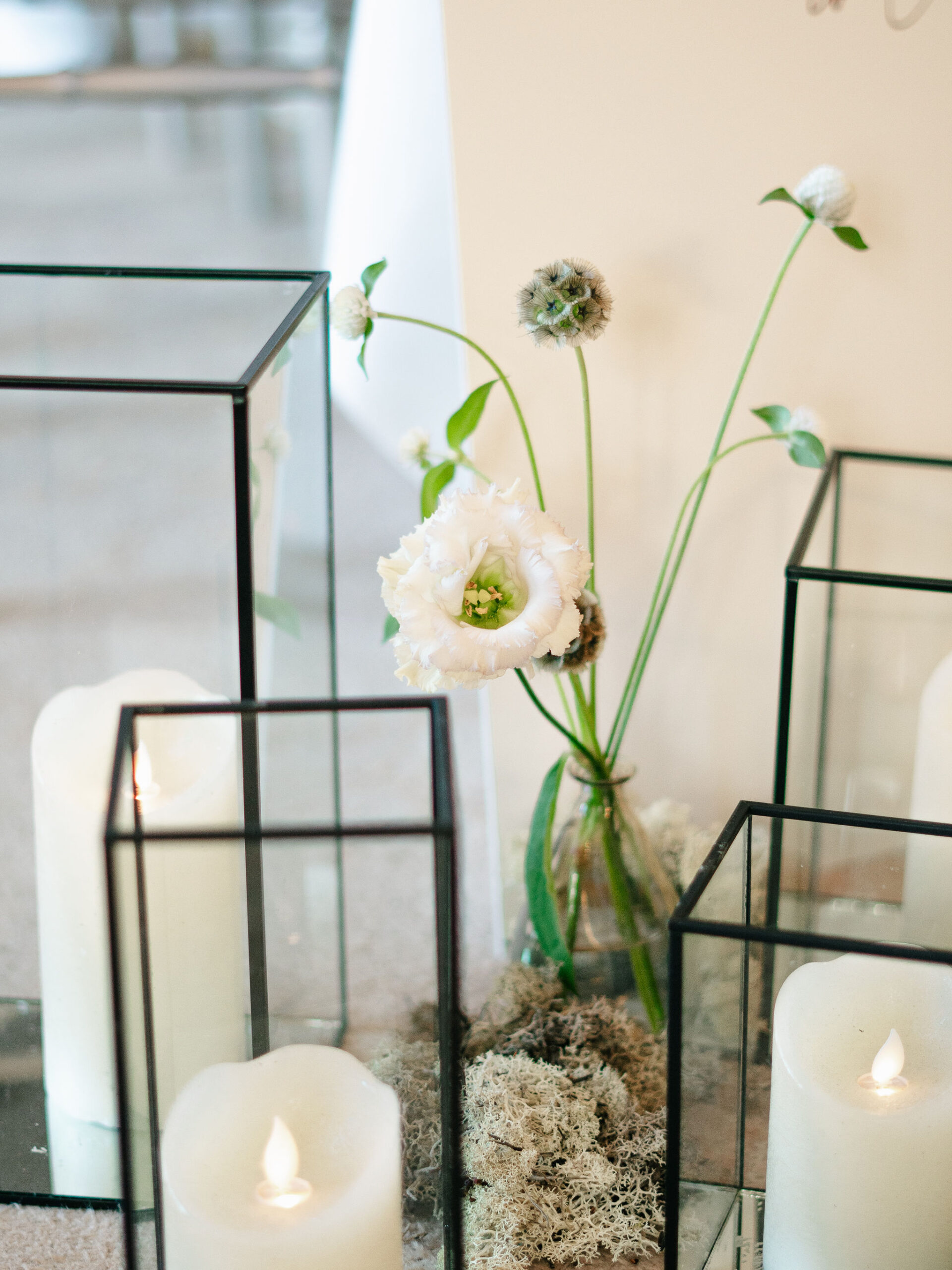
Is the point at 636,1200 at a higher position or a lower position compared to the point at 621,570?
lower

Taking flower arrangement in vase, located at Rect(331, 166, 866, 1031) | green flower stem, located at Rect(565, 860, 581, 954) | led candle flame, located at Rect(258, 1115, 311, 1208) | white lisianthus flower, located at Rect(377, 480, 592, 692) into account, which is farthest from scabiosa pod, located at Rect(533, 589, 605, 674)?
led candle flame, located at Rect(258, 1115, 311, 1208)

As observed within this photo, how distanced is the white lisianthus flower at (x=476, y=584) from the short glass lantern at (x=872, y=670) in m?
→ 0.20

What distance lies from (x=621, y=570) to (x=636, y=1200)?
1.52 ft

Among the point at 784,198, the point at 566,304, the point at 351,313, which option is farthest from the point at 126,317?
the point at 784,198

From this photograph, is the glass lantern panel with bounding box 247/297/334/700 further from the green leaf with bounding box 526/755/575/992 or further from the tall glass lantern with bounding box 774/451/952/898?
the tall glass lantern with bounding box 774/451/952/898

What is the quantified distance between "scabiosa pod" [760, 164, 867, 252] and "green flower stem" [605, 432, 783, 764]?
0.13 m

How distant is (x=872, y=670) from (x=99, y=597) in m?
0.46

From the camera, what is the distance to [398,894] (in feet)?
1.73

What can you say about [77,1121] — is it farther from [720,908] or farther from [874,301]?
[874,301]

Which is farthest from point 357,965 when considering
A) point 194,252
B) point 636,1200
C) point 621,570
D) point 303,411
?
point 194,252

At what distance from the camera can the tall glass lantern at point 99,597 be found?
70 centimetres

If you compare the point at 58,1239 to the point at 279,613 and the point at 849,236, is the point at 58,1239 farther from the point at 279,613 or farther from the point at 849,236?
the point at 849,236

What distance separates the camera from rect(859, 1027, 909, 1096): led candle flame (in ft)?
1.86

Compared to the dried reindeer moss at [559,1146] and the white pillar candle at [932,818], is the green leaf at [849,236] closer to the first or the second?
the white pillar candle at [932,818]
